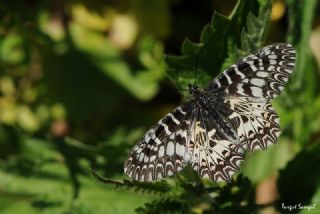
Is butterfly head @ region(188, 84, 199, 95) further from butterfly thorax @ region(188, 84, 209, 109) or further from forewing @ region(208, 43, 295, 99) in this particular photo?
forewing @ region(208, 43, 295, 99)

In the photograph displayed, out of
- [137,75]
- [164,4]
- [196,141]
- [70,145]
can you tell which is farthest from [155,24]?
[196,141]

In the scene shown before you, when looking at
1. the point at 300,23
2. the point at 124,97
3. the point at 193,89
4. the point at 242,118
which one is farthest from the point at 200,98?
the point at 124,97

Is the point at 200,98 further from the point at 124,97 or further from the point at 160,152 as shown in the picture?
the point at 124,97

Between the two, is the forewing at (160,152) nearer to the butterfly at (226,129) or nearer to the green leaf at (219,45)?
the butterfly at (226,129)

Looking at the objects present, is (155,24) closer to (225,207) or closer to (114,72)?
(114,72)

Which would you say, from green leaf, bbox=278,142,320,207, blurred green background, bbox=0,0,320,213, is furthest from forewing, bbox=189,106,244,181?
green leaf, bbox=278,142,320,207

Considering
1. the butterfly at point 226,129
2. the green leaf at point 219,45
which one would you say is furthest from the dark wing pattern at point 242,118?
the green leaf at point 219,45

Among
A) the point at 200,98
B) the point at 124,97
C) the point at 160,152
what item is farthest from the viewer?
the point at 124,97
